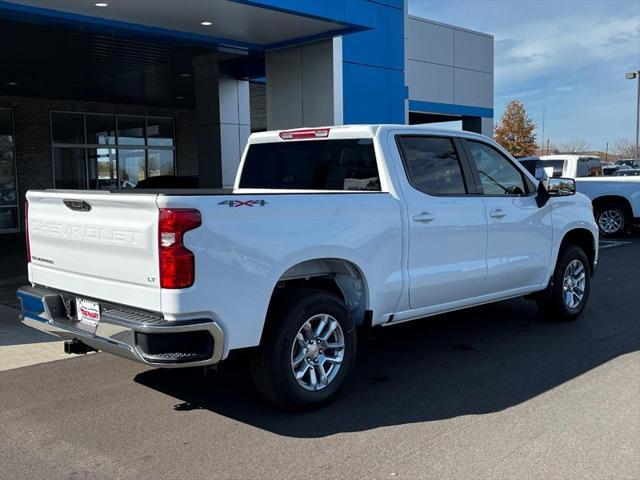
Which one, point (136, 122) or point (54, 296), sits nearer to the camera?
point (54, 296)

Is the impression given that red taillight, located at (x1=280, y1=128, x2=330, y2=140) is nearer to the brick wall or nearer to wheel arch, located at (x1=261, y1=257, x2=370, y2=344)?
wheel arch, located at (x1=261, y1=257, x2=370, y2=344)

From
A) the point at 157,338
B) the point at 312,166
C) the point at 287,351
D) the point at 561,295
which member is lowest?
the point at 561,295

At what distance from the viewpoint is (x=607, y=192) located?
16109 mm

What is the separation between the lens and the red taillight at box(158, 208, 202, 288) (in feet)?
13.0

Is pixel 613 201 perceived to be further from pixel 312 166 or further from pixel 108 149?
pixel 108 149

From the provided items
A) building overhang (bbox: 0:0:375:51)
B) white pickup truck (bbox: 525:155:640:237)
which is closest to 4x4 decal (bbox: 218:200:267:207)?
building overhang (bbox: 0:0:375:51)

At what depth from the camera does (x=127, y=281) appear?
14.0 feet

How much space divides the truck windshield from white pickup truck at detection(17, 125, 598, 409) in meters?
0.01

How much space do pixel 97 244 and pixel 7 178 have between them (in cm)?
1774

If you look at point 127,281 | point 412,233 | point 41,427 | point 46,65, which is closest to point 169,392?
point 41,427

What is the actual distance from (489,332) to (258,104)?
16.5 m

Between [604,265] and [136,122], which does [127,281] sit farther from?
[136,122]

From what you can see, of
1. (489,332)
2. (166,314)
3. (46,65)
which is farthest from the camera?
(46,65)

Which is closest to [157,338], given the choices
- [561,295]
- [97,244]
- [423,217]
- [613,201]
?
[97,244]
